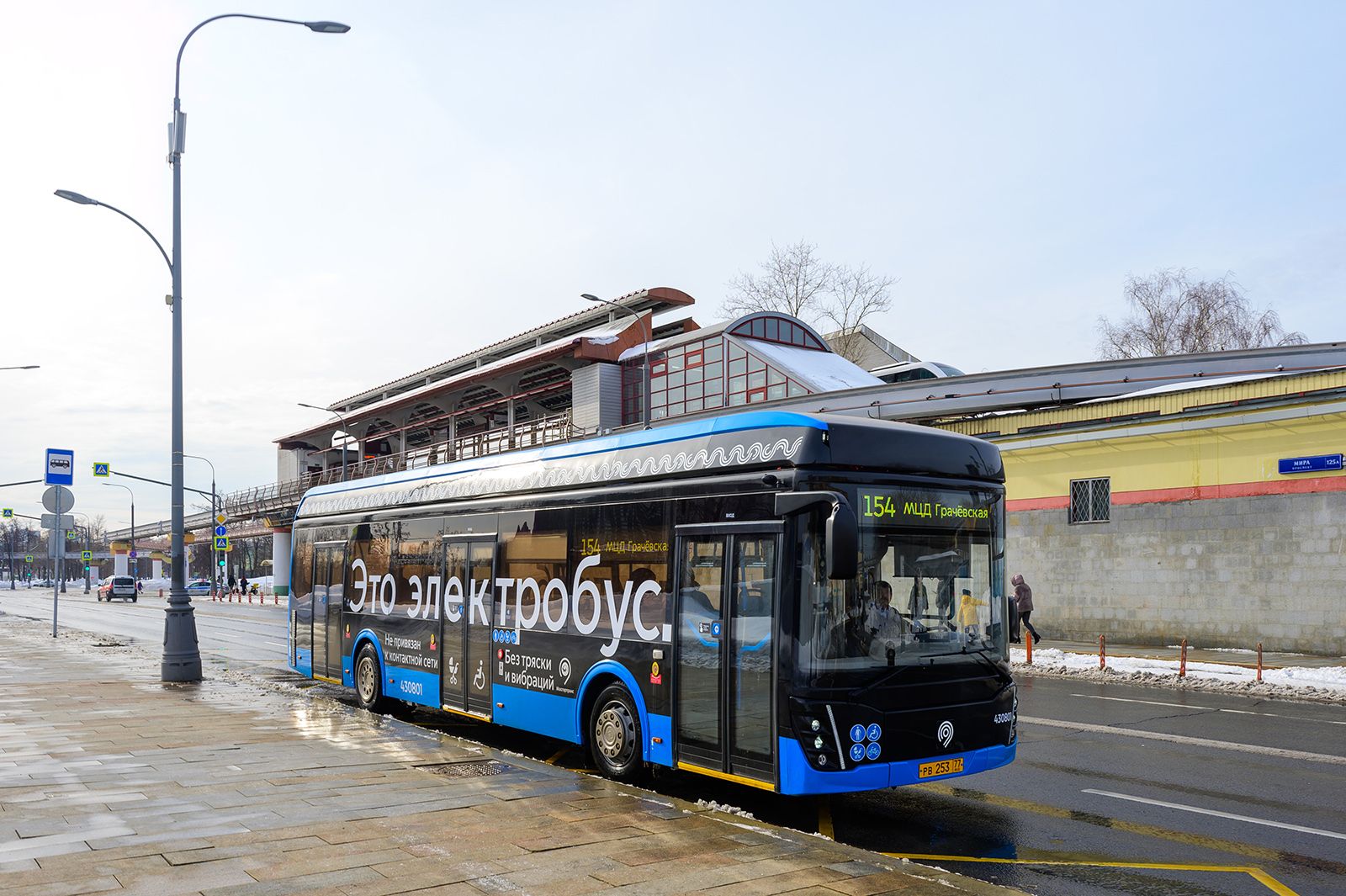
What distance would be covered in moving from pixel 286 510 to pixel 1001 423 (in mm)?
54826

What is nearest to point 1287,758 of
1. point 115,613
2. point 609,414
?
point 609,414

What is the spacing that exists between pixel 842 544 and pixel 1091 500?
803 inches

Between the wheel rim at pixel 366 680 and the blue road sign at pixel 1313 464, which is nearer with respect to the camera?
the wheel rim at pixel 366 680

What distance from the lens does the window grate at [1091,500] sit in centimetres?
2528

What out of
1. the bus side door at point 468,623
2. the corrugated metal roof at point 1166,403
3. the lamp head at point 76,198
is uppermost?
the lamp head at point 76,198

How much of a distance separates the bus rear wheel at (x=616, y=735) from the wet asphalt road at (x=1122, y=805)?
0.42 meters

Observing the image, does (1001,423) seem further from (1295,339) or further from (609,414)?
(1295,339)

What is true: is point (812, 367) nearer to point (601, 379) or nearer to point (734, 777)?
point (601, 379)

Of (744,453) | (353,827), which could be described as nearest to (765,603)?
(744,453)

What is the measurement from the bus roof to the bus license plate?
216 cm

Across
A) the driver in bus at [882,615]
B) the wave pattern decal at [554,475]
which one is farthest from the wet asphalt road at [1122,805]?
the wave pattern decal at [554,475]

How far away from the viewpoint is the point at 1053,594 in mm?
26297

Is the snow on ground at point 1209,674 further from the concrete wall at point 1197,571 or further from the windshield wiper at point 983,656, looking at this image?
the windshield wiper at point 983,656

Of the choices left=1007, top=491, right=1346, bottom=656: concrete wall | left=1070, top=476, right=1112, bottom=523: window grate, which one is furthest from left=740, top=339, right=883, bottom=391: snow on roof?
left=1007, top=491, right=1346, bottom=656: concrete wall
